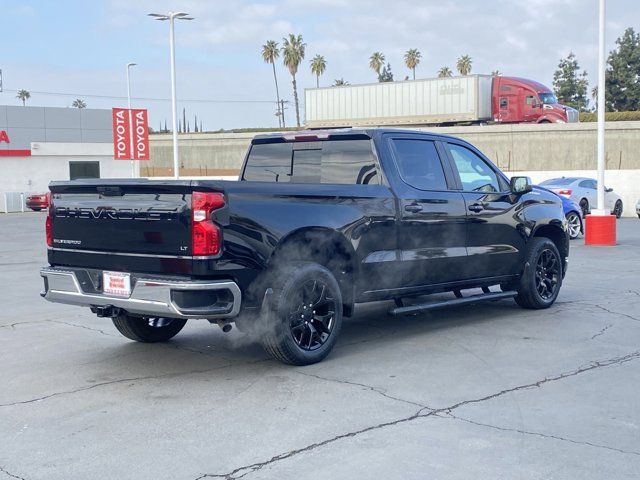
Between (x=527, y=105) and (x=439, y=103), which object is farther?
(x=439, y=103)

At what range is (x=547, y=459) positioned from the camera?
4625 millimetres

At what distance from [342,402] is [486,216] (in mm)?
3638

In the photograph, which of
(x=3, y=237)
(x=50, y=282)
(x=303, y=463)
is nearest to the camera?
(x=303, y=463)

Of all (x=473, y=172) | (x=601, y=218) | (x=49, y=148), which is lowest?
(x=601, y=218)

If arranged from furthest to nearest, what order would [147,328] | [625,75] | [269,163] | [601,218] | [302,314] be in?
[625,75], [601,218], [269,163], [147,328], [302,314]

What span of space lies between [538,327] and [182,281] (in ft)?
13.4

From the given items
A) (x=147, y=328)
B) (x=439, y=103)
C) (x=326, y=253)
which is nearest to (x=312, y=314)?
(x=326, y=253)

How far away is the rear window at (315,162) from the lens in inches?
306

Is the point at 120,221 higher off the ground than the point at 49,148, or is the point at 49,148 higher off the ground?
the point at 49,148

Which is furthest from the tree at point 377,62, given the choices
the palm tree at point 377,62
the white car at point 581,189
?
the white car at point 581,189

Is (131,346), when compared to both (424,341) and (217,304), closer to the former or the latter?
(217,304)

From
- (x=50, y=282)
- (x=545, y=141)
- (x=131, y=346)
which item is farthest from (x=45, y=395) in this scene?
(x=545, y=141)

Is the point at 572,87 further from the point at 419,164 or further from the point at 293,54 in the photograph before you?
the point at 419,164

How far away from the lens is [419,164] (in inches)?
322
